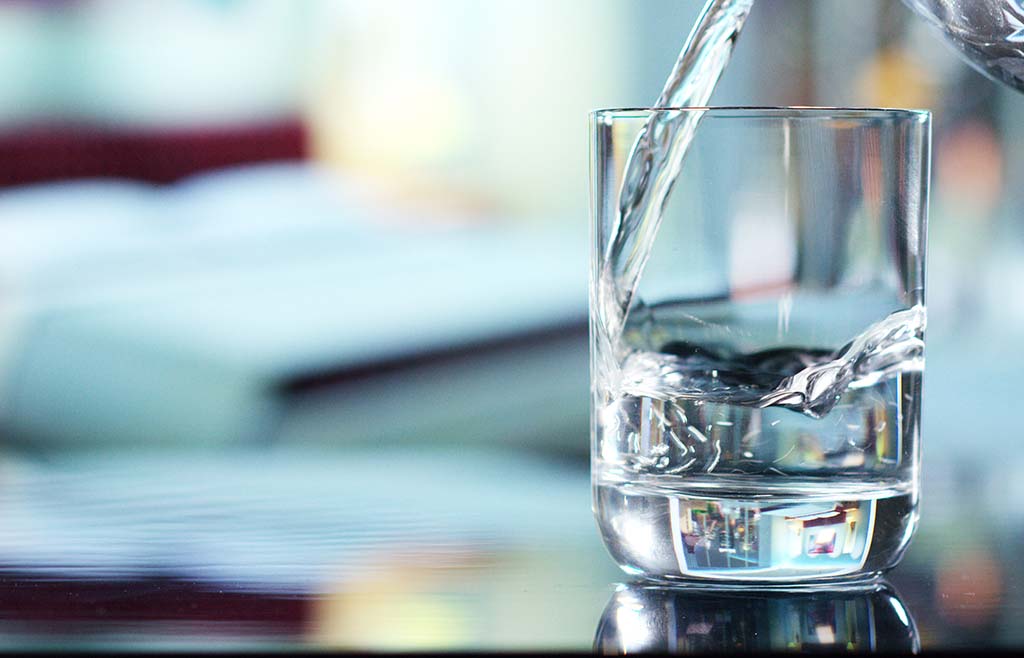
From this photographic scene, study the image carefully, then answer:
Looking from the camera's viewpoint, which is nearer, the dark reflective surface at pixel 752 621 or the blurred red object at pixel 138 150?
the dark reflective surface at pixel 752 621

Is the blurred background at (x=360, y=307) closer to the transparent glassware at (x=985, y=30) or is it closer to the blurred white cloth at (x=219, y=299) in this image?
the blurred white cloth at (x=219, y=299)

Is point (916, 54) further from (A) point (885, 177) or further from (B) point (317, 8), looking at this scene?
(A) point (885, 177)

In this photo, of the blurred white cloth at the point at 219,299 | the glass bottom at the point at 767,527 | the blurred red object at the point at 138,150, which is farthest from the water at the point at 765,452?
the blurred red object at the point at 138,150

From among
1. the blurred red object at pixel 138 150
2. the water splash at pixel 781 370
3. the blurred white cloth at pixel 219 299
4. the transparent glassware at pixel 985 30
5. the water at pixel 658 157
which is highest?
the blurred red object at pixel 138 150

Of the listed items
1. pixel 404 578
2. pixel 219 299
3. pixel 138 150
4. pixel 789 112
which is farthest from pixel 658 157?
pixel 138 150

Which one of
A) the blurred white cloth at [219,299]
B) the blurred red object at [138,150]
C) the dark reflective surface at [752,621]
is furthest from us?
the blurred red object at [138,150]

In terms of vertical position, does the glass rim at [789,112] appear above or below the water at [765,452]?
above

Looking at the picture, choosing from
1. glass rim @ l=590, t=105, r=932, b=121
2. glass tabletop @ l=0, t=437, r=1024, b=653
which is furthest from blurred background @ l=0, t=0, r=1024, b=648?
glass rim @ l=590, t=105, r=932, b=121

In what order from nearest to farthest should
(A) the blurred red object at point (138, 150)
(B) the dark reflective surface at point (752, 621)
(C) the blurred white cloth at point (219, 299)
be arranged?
1. (B) the dark reflective surface at point (752, 621)
2. (C) the blurred white cloth at point (219, 299)
3. (A) the blurred red object at point (138, 150)
